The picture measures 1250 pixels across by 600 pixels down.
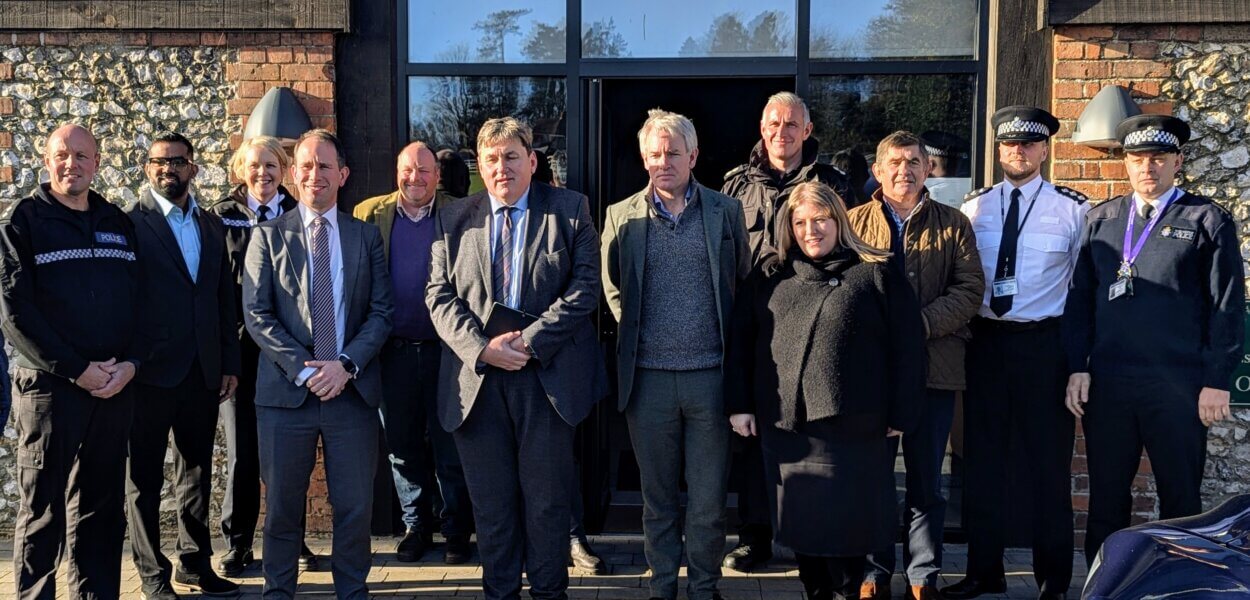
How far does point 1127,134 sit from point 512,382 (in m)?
2.64

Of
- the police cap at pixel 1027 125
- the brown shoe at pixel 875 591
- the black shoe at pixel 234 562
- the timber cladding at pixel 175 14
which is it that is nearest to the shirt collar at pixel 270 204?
the timber cladding at pixel 175 14

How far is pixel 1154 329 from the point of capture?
4.04 m

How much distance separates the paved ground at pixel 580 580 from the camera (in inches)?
180

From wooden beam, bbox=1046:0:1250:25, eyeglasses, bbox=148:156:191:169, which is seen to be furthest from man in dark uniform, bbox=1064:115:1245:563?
eyeglasses, bbox=148:156:191:169

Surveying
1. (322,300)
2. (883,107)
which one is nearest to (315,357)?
(322,300)

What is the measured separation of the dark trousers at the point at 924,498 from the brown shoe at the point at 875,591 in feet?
0.08

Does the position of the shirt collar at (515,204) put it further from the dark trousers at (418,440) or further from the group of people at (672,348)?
the dark trousers at (418,440)

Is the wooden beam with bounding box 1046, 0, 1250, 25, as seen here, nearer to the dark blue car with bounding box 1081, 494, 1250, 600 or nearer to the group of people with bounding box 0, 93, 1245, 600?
the group of people with bounding box 0, 93, 1245, 600

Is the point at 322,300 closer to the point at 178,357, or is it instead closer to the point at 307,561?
the point at 178,357

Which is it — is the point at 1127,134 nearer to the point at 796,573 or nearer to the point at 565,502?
the point at 796,573

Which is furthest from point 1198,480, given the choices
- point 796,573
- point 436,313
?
point 436,313

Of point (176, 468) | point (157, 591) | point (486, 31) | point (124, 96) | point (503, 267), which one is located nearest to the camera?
point (503, 267)

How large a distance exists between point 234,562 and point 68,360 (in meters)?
1.43

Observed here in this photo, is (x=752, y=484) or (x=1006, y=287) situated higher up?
(x=1006, y=287)
